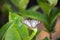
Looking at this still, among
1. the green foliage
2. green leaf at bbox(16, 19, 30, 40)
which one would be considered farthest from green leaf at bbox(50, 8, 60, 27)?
green leaf at bbox(16, 19, 30, 40)

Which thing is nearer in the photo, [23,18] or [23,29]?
[23,29]

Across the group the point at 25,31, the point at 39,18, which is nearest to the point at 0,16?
the point at 39,18

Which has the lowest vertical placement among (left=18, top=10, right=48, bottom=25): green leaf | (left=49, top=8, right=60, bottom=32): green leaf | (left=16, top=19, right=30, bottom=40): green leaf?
(left=18, top=10, right=48, bottom=25): green leaf

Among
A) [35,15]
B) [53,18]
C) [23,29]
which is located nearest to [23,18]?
[35,15]

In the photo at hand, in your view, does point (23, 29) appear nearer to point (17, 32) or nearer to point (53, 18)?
point (17, 32)

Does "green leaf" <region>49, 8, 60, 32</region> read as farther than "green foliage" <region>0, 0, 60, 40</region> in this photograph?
Yes

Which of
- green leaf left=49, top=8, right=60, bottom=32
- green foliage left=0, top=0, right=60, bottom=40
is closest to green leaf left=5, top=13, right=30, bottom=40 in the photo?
green foliage left=0, top=0, right=60, bottom=40

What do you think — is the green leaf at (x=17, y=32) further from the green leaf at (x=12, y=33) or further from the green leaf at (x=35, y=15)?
the green leaf at (x=35, y=15)

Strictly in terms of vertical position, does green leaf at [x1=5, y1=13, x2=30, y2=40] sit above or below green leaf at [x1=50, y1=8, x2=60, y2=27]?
above

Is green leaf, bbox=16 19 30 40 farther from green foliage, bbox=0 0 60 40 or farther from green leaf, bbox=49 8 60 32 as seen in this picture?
green leaf, bbox=49 8 60 32

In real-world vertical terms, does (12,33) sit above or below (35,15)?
above

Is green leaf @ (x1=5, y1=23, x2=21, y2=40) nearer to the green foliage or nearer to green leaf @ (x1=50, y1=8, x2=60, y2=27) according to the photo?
the green foliage

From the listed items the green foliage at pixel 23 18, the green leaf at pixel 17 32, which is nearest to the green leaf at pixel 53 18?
the green foliage at pixel 23 18
